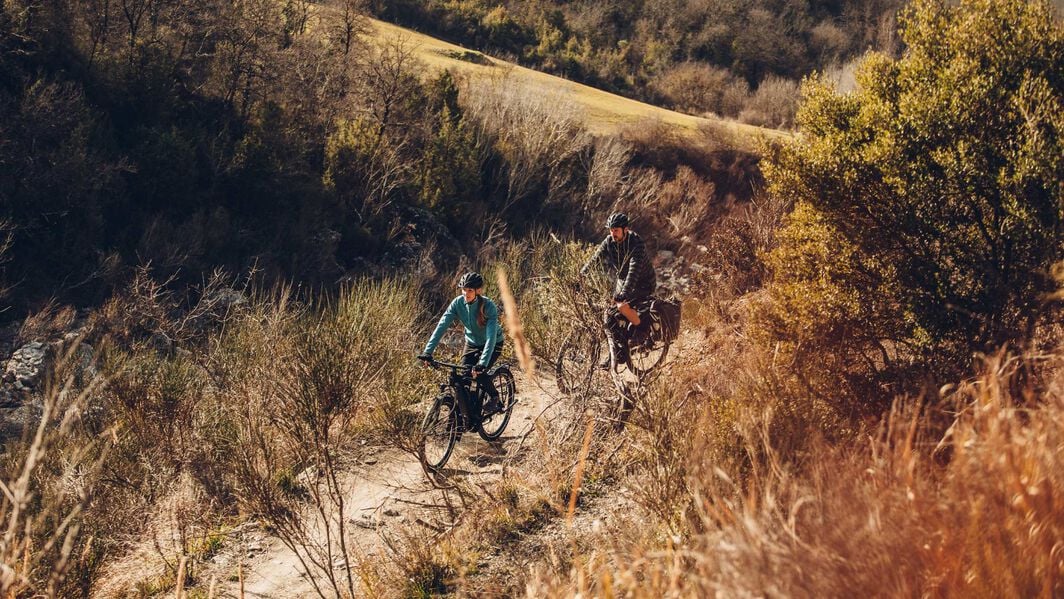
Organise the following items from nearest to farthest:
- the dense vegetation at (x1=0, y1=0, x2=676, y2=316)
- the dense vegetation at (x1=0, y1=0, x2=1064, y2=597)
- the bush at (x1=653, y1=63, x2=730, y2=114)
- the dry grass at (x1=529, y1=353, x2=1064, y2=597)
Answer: the dry grass at (x1=529, y1=353, x2=1064, y2=597), the dense vegetation at (x1=0, y1=0, x2=1064, y2=597), the dense vegetation at (x1=0, y1=0, x2=676, y2=316), the bush at (x1=653, y1=63, x2=730, y2=114)

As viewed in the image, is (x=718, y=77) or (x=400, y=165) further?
(x=718, y=77)

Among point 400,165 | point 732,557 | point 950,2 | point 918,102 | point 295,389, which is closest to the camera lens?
point 732,557

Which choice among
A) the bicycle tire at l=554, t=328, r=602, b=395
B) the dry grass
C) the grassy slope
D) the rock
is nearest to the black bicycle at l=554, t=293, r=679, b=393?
the bicycle tire at l=554, t=328, r=602, b=395

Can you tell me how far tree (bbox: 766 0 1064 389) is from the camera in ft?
20.8

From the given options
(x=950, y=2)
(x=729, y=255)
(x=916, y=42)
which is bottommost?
(x=729, y=255)

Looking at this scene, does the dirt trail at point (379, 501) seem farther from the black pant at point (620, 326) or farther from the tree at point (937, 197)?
the tree at point (937, 197)

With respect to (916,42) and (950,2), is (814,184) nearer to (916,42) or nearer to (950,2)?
(916,42)

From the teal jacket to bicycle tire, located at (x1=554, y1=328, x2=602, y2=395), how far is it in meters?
0.96

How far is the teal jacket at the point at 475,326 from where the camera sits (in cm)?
711

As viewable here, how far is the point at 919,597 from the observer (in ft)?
7.75

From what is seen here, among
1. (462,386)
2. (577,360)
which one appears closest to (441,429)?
(462,386)

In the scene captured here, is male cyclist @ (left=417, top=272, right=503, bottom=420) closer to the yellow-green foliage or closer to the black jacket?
the black jacket

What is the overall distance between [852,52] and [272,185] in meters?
50.0

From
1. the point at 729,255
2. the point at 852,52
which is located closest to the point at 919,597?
the point at 729,255
